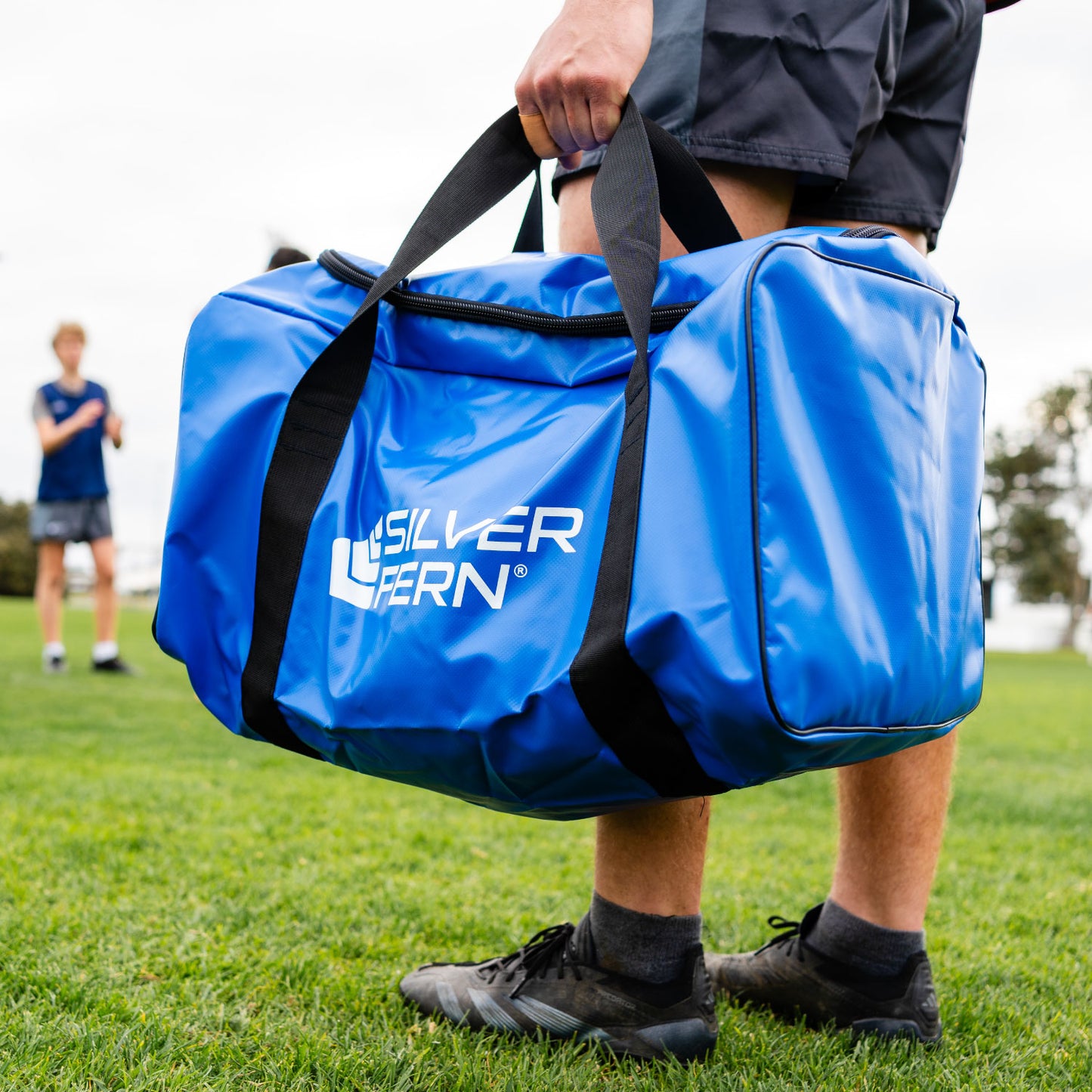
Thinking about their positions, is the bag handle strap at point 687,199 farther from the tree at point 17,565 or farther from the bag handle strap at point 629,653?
the tree at point 17,565

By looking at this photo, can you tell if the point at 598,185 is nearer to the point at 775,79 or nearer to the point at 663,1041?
the point at 775,79

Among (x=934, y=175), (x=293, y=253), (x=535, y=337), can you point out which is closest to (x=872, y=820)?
(x=535, y=337)

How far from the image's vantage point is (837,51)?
1390 millimetres

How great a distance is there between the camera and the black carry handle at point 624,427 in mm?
1070

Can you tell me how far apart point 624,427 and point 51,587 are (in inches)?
224

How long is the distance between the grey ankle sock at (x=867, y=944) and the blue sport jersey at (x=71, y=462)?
5.45 m

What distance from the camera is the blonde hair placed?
6.12m

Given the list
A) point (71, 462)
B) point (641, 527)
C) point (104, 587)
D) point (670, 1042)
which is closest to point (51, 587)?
point (104, 587)

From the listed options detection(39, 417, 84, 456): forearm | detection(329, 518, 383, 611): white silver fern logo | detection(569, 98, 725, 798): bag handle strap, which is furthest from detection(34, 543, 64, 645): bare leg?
detection(569, 98, 725, 798): bag handle strap

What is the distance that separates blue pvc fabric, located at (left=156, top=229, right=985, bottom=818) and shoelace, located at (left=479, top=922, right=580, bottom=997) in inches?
15.6

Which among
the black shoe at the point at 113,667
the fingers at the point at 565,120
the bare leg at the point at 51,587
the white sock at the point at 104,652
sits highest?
the fingers at the point at 565,120

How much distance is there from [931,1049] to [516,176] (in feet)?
4.44

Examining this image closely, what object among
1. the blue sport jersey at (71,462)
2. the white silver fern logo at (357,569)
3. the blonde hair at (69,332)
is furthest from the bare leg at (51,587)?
the white silver fern logo at (357,569)

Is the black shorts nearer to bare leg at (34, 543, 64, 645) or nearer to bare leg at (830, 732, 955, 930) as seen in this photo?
bare leg at (830, 732, 955, 930)
